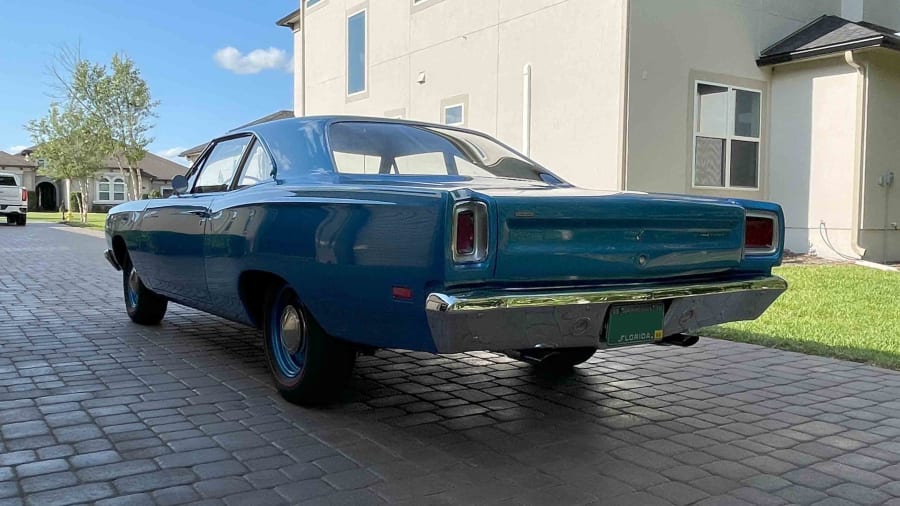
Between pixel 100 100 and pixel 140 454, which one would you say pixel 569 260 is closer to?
pixel 140 454

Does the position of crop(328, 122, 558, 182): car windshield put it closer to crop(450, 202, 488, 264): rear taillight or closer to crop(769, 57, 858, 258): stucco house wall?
crop(450, 202, 488, 264): rear taillight

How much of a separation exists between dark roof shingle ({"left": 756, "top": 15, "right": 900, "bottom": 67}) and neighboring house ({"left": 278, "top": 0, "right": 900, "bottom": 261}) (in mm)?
28

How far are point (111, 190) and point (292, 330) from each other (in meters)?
60.5

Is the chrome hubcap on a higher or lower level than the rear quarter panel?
lower

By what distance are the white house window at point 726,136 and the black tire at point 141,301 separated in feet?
28.5

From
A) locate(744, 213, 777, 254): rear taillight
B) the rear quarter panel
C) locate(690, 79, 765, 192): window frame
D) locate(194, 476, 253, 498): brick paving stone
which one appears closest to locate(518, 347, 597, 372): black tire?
locate(744, 213, 777, 254): rear taillight

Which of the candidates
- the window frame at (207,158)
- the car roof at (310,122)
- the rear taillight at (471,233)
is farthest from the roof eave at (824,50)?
the rear taillight at (471,233)

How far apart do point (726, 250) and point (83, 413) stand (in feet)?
11.1

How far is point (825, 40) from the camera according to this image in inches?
476

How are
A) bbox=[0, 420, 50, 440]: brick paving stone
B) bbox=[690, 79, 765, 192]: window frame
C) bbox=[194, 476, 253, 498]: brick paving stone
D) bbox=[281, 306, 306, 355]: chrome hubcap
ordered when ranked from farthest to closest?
1. bbox=[690, 79, 765, 192]: window frame
2. bbox=[281, 306, 306, 355]: chrome hubcap
3. bbox=[0, 420, 50, 440]: brick paving stone
4. bbox=[194, 476, 253, 498]: brick paving stone

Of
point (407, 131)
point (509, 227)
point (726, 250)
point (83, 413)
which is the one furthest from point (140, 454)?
point (726, 250)

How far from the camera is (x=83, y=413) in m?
3.96

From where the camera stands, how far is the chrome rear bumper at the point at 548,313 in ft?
9.75

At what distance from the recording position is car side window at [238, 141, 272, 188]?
14.8ft
